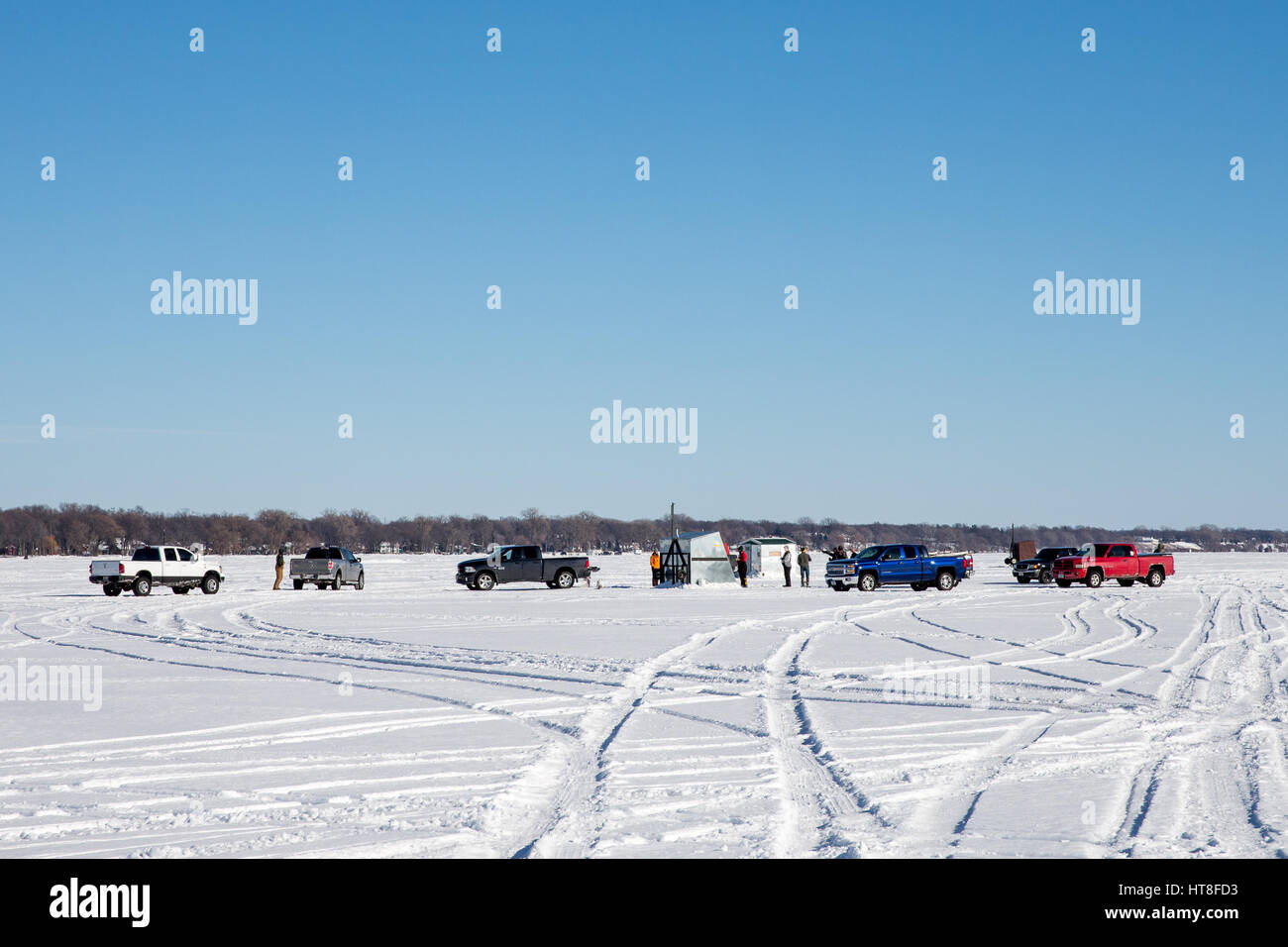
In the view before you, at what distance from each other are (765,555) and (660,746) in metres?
45.7

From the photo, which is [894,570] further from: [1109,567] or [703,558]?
[1109,567]

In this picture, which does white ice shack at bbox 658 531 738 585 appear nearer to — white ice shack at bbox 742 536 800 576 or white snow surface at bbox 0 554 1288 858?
white ice shack at bbox 742 536 800 576

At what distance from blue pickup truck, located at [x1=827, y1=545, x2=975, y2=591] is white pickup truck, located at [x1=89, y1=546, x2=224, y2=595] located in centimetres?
2247

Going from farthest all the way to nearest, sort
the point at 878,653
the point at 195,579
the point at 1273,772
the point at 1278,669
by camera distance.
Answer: the point at 195,579
the point at 878,653
the point at 1278,669
the point at 1273,772

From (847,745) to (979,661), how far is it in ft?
23.3

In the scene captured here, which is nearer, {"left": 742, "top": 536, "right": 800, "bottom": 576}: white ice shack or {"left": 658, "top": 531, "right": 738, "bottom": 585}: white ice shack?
{"left": 658, "top": 531, "right": 738, "bottom": 585}: white ice shack

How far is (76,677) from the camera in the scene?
566 inches

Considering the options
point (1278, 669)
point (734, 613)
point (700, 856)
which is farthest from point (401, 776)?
point (734, 613)

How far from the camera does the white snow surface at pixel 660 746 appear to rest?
6316 millimetres

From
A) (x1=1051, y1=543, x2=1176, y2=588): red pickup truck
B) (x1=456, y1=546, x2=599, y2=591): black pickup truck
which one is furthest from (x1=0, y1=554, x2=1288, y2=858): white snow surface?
(x1=456, y1=546, x2=599, y2=591): black pickup truck

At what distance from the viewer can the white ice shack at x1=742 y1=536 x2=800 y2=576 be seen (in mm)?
51375

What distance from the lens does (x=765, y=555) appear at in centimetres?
5453

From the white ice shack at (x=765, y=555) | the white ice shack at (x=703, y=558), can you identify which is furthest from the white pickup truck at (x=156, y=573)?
the white ice shack at (x=765, y=555)
